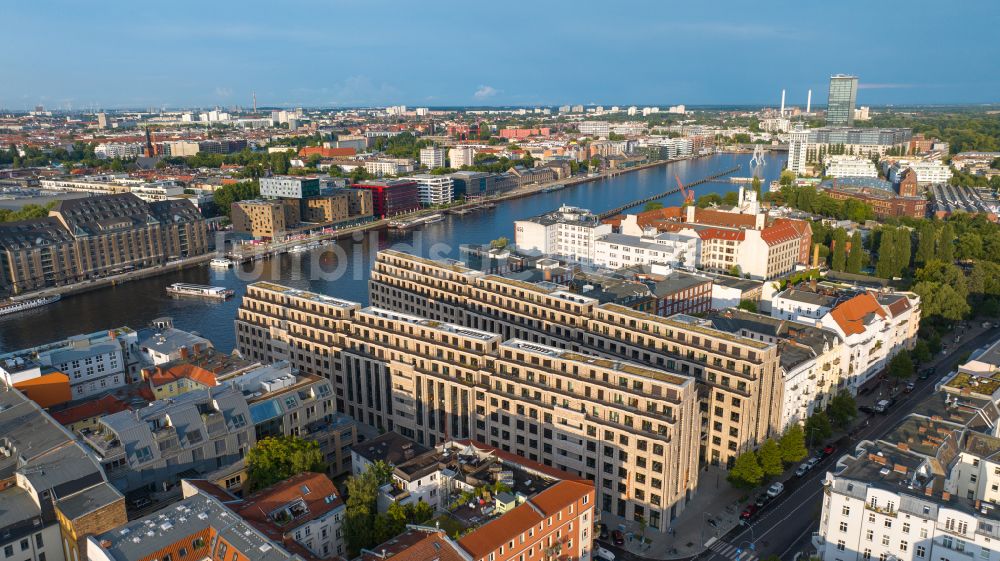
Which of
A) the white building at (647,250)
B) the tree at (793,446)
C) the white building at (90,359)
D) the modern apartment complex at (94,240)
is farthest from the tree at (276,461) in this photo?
the modern apartment complex at (94,240)

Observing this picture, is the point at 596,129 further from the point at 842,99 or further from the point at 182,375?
the point at 182,375

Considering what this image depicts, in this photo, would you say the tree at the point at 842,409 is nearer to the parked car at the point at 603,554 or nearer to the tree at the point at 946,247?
the parked car at the point at 603,554

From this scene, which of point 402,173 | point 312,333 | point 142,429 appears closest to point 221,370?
point 312,333

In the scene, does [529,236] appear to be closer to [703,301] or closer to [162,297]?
[703,301]

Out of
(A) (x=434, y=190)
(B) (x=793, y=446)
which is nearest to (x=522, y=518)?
(B) (x=793, y=446)

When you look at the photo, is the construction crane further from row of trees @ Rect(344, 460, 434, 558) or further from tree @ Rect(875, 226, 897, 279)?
row of trees @ Rect(344, 460, 434, 558)

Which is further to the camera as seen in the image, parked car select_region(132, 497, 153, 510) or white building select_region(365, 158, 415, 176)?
white building select_region(365, 158, 415, 176)

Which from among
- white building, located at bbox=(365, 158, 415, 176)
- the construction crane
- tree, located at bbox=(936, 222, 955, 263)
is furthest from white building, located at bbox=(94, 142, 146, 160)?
tree, located at bbox=(936, 222, 955, 263)
